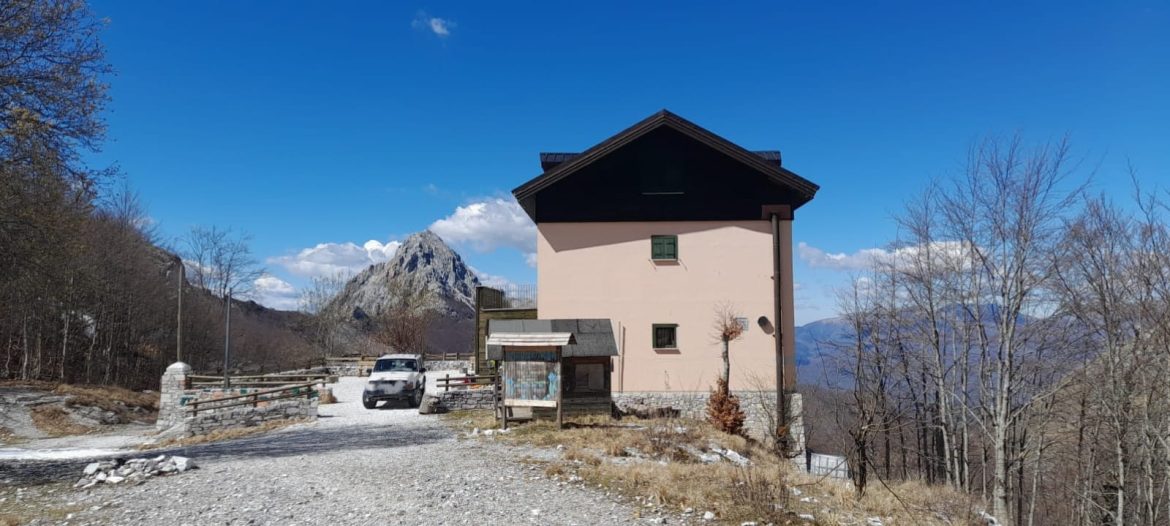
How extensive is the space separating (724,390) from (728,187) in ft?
22.2

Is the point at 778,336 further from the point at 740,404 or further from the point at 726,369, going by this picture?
the point at 740,404

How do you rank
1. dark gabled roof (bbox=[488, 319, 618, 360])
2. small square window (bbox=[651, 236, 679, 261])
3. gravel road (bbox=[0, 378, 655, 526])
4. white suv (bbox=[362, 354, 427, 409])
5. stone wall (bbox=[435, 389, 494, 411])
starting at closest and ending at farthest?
gravel road (bbox=[0, 378, 655, 526]), dark gabled roof (bbox=[488, 319, 618, 360]), small square window (bbox=[651, 236, 679, 261]), stone wall (bbox=[435, 389, 494, 411]), white suv (bbox=[362, 354, 427, 409])

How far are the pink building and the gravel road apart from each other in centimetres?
818

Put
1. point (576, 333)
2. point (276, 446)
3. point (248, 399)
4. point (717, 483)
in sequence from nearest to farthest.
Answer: point (717, 483)
point (276, 446)
point (576, 333)
point (248, 399)

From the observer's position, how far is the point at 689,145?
22.6 metres

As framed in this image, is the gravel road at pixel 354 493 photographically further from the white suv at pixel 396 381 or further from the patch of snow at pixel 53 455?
the white suv at pixel 396 381

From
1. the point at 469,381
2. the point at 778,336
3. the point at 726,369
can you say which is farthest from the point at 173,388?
the point at 778,336

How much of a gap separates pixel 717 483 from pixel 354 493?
5.69 meters

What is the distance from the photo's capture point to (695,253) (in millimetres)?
22656

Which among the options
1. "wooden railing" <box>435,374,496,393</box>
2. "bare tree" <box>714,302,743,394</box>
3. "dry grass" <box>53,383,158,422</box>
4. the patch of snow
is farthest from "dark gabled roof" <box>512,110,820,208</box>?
"dry grass" <box>53,383,158,422</box>

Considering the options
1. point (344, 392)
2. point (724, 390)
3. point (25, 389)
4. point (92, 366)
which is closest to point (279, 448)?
point (724, 390)

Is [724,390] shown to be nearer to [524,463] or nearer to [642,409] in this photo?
[642,409]

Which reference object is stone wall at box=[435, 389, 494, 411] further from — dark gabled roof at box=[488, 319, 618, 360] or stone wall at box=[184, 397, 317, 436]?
dark gabled roof at box=[488, 319, 618, 360]

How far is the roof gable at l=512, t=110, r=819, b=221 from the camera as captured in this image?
72.3 ft
